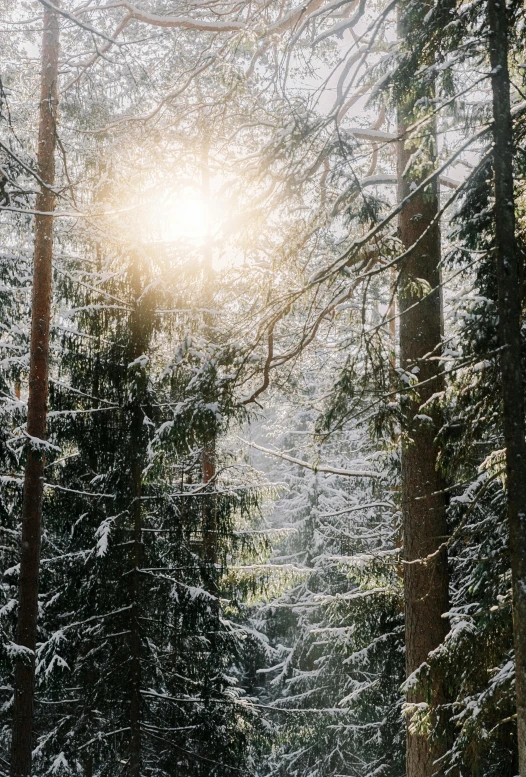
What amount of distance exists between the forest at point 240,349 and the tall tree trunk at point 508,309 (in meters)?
0.01

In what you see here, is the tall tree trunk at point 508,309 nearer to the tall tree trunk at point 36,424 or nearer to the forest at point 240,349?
the forest at point 240,349

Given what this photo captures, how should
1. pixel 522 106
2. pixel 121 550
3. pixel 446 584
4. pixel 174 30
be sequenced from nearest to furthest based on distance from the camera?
pixel 522 106 < pixel 446 584 < pixel 174 30 < pixel 121 550

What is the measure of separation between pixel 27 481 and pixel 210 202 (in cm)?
429

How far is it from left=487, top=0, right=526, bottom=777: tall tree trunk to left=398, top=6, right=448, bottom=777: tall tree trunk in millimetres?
1651

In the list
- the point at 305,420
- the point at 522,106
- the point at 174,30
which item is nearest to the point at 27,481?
the point at 174,30

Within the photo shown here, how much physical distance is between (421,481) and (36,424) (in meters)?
4.74

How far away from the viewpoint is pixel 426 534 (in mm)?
5551

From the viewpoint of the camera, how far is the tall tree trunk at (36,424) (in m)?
7.13

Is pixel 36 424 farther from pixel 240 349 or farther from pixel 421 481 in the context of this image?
pixel 421 481

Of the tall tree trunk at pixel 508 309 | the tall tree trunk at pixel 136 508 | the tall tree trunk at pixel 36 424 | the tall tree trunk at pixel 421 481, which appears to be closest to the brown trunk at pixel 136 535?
the tall tree trunk at pixel 136 508

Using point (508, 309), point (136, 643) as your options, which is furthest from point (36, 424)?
point (508, 309)

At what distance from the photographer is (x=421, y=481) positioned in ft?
→ 18.4

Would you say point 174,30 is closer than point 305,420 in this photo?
Yes

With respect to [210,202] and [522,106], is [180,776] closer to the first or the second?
[210,202]
